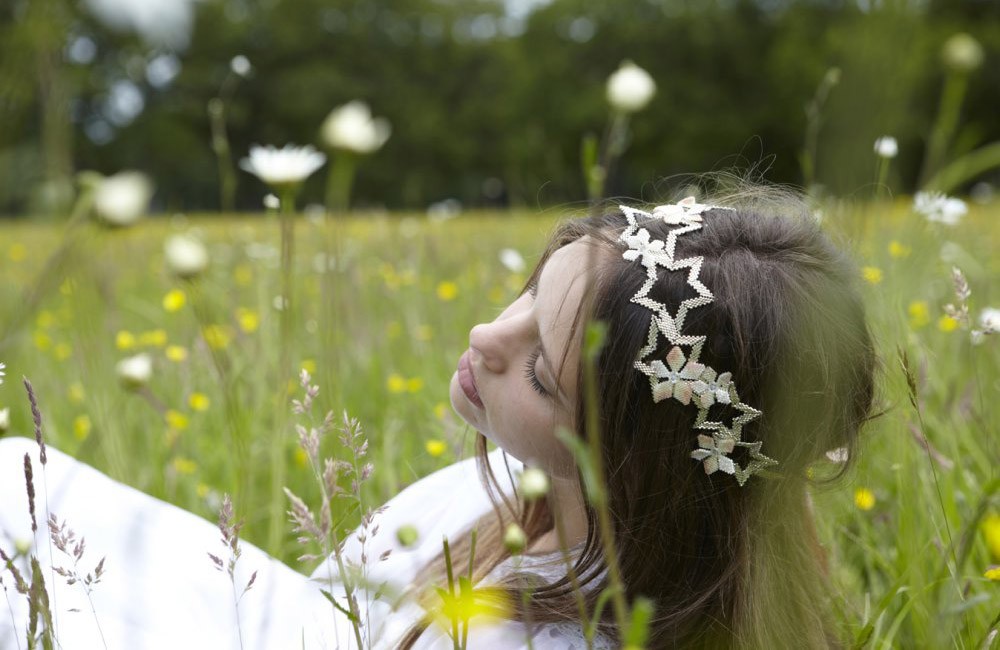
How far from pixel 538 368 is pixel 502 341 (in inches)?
2.0

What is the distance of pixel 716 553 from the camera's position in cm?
92

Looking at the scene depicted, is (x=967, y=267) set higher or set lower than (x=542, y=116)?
higher

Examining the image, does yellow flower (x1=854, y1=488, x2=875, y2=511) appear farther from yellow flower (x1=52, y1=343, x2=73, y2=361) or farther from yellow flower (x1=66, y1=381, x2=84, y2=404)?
yellow flower (x1=52, y1=343, x2=73, y2=361)

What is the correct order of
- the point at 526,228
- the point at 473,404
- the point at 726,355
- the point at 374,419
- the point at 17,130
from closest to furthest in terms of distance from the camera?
1. the point at 17,130
2. the point at 726,355
3. the point at 473,404
4. the point at 374,419
5. the point at 526,228

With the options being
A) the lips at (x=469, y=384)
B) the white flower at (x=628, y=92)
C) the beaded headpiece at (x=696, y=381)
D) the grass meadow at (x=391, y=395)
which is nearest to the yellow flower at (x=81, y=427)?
the grass meadow at (x=391, y=395)

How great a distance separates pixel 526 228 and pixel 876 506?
3400 mm

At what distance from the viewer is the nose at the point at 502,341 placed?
37.3 inches

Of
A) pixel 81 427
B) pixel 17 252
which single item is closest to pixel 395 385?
pixel 81 427

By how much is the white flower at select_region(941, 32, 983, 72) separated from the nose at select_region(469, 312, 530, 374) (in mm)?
622

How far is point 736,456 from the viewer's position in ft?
2.97

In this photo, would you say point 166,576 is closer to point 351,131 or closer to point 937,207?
point 351,131

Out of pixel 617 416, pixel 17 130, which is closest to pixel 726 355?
pixel 617 416

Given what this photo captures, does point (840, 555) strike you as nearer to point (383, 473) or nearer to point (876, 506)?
point (876, 506)

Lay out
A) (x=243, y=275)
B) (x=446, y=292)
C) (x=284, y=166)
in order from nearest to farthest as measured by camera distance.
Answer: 1. (x=284, y=166)
2. (x=446, y=292)
3. (x=243, y=275)
